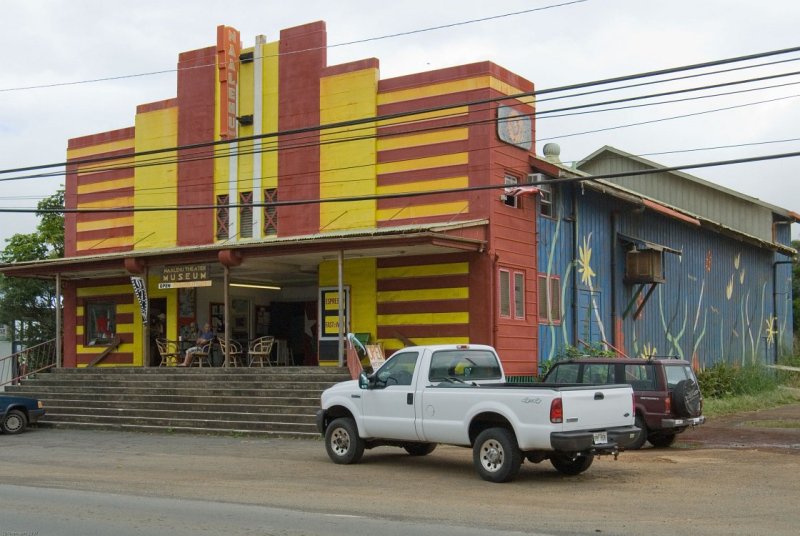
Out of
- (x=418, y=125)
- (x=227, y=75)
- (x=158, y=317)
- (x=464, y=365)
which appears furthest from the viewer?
(x=158, y=317)

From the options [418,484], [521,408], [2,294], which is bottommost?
[418,484]

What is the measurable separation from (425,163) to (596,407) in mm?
11506

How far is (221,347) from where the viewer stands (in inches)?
1001

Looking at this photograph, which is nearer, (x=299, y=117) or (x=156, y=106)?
(x=299, y=117)

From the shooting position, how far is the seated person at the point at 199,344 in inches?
960

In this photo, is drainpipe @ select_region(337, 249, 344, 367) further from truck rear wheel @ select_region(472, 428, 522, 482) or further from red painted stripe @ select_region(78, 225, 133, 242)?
red painted stripe @ select_region(78, 225, 133, 242)

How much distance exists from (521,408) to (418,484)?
1.74m

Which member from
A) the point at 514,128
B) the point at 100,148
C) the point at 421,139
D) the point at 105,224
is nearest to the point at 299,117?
the point at 421,139

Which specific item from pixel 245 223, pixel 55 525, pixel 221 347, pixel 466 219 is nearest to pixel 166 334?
pixel 221 347

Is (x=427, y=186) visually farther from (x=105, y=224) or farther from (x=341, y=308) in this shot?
(x=105, y=224)

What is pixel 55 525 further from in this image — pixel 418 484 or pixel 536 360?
pixel 536 360

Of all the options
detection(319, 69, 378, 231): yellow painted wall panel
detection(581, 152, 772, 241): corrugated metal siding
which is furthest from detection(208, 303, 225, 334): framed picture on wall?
detection(581, 152, 772, 241): corrugated metal siding

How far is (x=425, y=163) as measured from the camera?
74.8 feet

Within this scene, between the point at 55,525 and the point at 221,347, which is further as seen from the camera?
the point at 221,347
